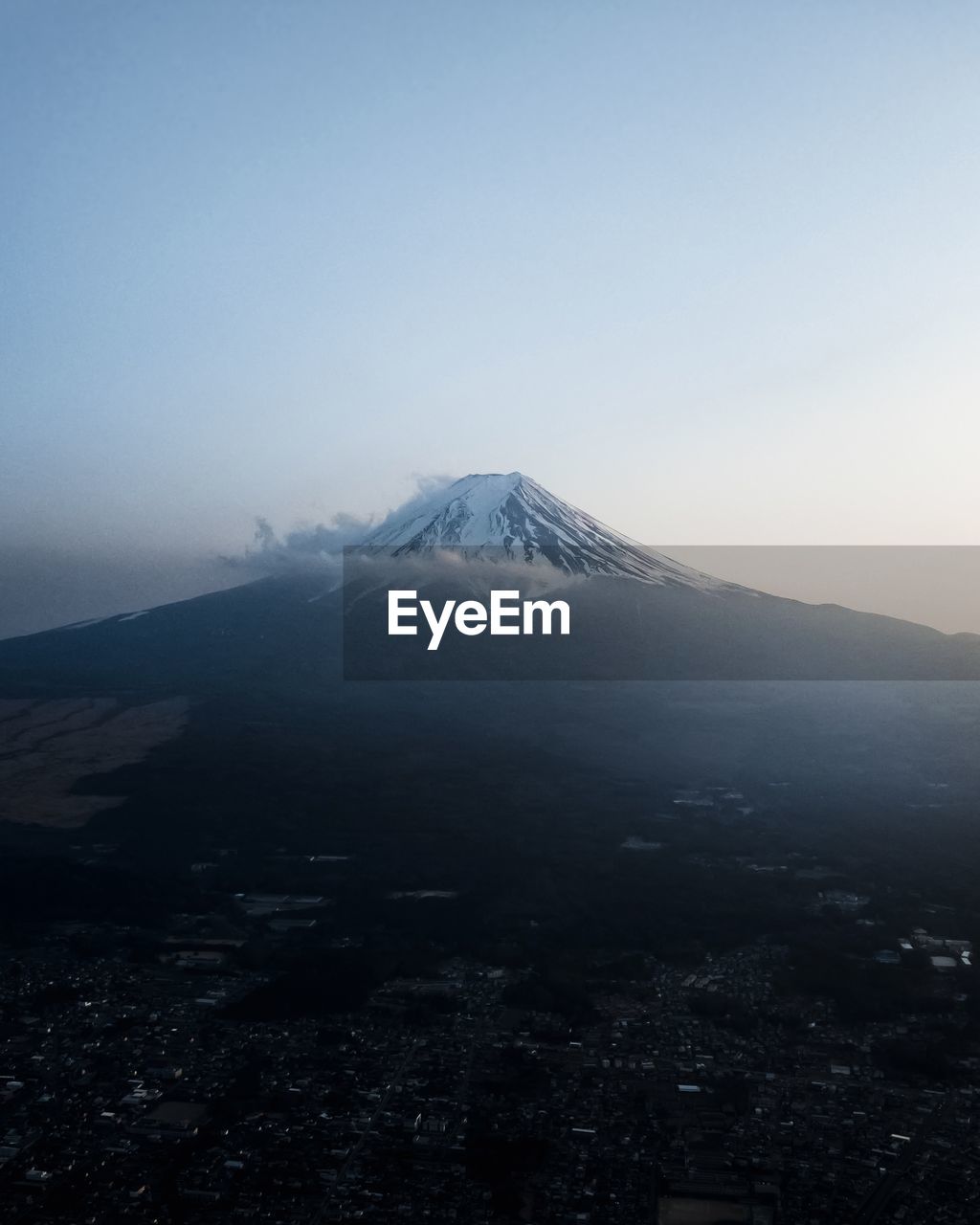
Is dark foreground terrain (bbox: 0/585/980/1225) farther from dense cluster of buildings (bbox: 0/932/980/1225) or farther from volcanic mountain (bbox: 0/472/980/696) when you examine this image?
volcanic mountain (bbox: 0/472/980/696)

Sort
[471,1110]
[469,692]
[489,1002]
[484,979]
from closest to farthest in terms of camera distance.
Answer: [471,1110] → [489,1002] → [484,979] → [469,692]

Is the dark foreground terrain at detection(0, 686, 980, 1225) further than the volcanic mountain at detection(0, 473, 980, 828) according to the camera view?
No

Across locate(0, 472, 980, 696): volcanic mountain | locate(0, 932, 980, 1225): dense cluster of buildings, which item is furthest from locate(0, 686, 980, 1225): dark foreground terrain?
locate(0, 472, 980, 696): volcanic mountain

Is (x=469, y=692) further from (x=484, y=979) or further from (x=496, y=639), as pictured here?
(x=484, y=979)

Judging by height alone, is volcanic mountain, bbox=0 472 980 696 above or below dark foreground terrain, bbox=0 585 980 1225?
above

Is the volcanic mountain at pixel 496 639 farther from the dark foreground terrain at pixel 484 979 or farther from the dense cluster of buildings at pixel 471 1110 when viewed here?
the dense cluster of buildings at pixel 471 1110

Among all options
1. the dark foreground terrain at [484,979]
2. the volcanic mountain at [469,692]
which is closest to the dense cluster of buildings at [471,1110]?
the dark foreground terrain at [484,979]

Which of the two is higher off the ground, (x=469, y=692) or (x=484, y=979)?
(x=469, y=692)

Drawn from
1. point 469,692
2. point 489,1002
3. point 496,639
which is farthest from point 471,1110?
point 496,639

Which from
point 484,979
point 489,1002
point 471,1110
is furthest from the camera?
point 484,979
